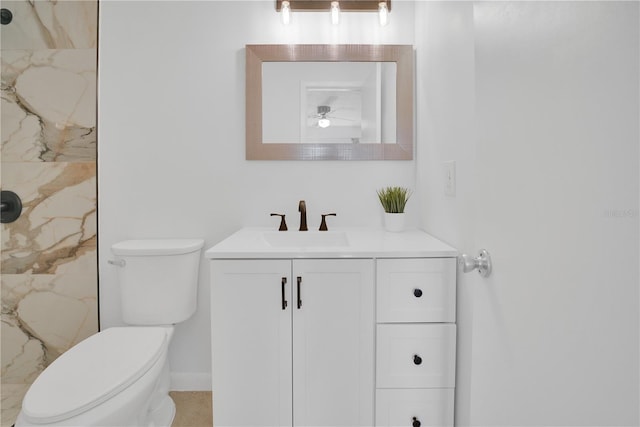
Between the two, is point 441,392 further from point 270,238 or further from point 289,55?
point 289,55

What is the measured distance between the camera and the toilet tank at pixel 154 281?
162cm

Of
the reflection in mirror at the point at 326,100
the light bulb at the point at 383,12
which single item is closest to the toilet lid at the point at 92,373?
the reflection in mirror at the point at 326,100

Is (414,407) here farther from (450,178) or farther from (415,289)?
(450,178)

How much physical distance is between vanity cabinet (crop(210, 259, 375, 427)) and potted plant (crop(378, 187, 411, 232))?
48cm

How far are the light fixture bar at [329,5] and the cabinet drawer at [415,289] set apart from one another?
1305 millimetres

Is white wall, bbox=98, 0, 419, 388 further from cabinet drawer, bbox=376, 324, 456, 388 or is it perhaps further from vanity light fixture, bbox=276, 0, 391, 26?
cabinet drawer, bbox=376, 324, 456, 388

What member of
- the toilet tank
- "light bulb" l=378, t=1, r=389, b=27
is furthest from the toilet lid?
"light bulb" l=378, t=1, r=389, b=27

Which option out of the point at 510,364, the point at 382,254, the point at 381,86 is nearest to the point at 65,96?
the point at 381,86

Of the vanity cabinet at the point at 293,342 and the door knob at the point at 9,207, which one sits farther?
the door knob at the point at 9,207

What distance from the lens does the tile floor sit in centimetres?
163

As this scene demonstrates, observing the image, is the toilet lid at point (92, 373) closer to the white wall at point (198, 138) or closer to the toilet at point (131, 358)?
the toilet at point (131, 358)

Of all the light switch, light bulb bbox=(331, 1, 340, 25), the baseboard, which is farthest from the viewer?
the baseboard

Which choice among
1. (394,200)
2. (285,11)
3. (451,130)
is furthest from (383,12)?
(394,200)

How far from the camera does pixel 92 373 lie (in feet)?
3.87
